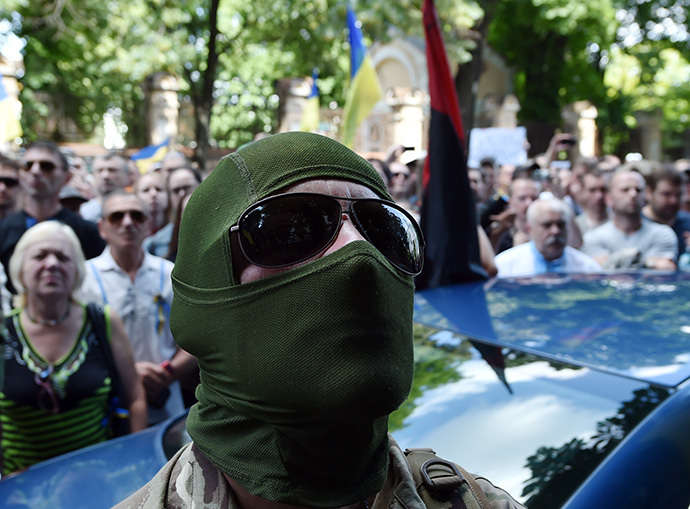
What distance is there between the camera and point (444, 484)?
1.34 metres

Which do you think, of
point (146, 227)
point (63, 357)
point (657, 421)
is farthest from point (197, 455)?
point (146, 227)

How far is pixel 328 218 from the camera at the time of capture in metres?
1.24

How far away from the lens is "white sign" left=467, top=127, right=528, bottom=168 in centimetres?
1202

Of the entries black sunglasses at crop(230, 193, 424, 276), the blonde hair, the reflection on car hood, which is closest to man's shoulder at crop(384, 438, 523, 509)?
black sunglasses at crop(230, 193, 424, 276)

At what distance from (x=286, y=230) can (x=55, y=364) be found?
2.10 metres

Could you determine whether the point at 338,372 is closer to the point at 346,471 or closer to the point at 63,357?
the point at 346,471

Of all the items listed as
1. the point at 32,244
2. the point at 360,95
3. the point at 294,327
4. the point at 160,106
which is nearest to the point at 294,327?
the point at 294,327

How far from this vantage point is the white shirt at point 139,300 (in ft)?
12.3

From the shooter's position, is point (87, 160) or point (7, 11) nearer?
point (7, 11)

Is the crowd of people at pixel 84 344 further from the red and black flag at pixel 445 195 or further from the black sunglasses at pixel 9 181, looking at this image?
the red and black flag at pixel 445 195

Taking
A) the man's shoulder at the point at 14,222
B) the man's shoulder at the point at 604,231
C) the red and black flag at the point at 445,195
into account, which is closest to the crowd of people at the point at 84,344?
the man's shoulder at the point at 14,222

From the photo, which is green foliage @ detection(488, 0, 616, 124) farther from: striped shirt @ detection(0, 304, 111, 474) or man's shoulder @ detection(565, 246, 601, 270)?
striped shirt @ detection(0, 304, 111, 474)

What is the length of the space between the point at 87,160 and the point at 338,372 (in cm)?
1351

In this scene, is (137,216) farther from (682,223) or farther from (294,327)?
(682,223)
